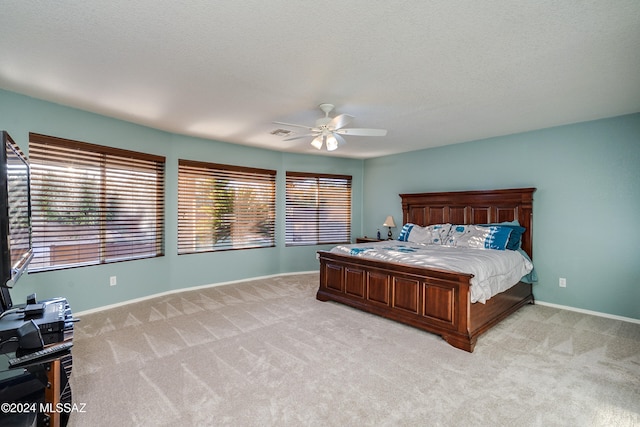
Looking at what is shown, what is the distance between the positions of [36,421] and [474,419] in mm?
2518

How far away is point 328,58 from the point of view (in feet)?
7.79

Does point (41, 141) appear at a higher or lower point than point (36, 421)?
higher

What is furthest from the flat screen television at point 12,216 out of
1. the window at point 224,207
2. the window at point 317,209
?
the window at point 317,209

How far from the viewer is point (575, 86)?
2.88 metres

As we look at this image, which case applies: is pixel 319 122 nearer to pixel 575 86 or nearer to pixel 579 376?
pixel 575 86

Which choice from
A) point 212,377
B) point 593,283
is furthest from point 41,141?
point 593,283

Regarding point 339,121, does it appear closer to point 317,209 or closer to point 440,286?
point 440,286

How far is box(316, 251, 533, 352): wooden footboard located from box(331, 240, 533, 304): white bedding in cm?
10

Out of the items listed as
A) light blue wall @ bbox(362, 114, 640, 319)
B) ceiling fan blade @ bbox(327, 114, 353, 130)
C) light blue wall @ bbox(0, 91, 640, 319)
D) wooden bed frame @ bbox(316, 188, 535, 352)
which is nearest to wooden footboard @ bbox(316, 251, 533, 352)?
wooden bed frame @ bbox(316, 188, 535, 352)

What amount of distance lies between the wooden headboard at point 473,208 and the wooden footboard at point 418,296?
101 centimetres

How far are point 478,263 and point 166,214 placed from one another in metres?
4.31

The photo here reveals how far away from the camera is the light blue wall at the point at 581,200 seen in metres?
3.68

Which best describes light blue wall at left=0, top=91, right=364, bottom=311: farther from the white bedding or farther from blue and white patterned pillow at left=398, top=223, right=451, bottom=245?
the white bedding

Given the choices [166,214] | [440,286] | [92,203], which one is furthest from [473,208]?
[92,203]
